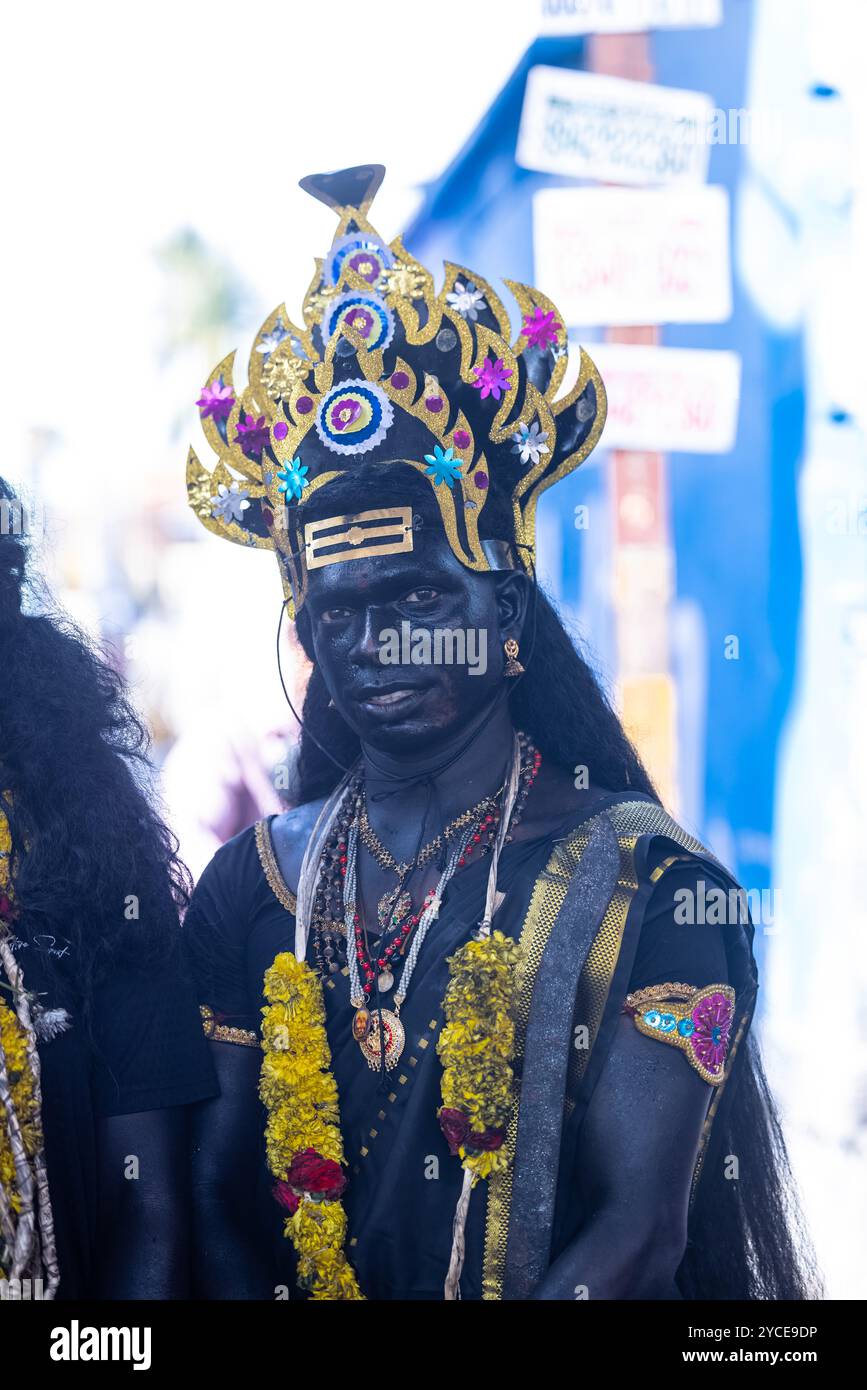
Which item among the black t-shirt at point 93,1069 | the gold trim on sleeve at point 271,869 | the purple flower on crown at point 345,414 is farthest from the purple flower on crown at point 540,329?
the black t-shirt at point 93,1069

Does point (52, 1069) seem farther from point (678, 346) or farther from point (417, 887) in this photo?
point (678, 346)

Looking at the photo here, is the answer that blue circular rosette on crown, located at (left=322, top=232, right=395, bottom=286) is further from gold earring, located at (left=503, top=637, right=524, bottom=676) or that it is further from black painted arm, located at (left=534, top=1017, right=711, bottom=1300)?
A: black painted arm, located at (left=534, top=1017, right=711, bottom=1300)

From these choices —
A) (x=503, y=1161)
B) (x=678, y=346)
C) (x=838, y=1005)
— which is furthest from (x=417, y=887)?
(x=678, y=346)

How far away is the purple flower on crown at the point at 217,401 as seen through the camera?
10.6ft

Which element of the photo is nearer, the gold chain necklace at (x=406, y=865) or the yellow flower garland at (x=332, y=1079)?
the yellow flower garland at (x=332, y=1079)

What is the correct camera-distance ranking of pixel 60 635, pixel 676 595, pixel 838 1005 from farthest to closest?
pixel 676 595, pixel 838 1005, pixel 60 635

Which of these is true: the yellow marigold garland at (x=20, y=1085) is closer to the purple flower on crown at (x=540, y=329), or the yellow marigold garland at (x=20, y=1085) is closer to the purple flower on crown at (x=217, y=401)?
the purple flower on crown at (x=217, y=401)

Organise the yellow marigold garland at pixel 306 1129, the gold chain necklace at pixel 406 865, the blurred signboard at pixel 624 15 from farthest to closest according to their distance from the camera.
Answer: the blurred signboard at pixel 624 15
the gold chain necklace at pixel 406 865
the yellow marigold garland at pixel 306 1129

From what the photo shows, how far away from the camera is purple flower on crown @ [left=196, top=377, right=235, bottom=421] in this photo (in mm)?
3221

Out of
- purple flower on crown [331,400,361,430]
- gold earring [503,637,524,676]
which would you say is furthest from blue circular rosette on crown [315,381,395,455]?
gold earring [503,637,524,676]

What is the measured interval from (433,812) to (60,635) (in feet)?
2.68

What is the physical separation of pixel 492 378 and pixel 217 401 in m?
0.59

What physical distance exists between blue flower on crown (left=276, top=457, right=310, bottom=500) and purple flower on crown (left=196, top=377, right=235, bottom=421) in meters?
0.22
